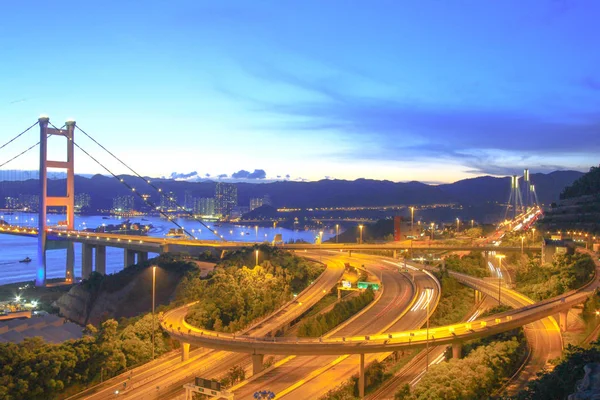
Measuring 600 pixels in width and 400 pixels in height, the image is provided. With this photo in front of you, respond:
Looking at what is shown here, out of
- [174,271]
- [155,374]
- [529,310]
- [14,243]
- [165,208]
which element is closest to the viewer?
[155,374]

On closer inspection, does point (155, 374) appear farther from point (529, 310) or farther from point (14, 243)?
point (14, 243)

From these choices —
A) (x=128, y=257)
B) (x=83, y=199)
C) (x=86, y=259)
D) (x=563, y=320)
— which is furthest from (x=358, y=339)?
(x=83, y=199)

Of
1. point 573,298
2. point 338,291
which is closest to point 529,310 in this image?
point 573,298

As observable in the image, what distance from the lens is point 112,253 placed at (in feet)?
137

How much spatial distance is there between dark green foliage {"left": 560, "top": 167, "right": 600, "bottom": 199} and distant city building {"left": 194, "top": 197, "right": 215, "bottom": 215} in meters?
49.5

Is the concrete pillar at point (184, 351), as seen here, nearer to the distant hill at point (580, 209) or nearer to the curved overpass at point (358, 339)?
the curved overpass at point (358, 339)

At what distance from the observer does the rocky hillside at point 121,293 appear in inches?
750

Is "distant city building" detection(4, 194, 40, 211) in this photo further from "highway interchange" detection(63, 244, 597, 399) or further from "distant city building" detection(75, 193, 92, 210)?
"highway interchange" detection(63, 244, 597, 399)

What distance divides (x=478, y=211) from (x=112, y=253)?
42.8 meters

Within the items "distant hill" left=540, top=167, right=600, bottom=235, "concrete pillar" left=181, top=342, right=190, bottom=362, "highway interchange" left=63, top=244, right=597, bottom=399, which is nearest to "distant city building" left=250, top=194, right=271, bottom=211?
"distant hill" left=540, top=167, right=600, bottom=235

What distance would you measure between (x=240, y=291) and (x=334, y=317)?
2358 millimetres

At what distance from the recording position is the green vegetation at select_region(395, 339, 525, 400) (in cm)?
809

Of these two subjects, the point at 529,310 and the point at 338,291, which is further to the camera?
the point at 338,291

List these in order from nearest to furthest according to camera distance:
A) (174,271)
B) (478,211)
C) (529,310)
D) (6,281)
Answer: (529,310)
(174,271)
(6,281)
(478,211)
